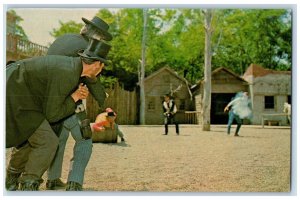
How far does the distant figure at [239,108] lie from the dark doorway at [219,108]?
0.22ft

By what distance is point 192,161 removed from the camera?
7574 mm

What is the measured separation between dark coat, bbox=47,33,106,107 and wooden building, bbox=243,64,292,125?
2.21 metres

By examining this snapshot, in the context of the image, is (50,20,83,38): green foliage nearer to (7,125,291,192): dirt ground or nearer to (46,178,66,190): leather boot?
(7,125,291,192): dirt ground

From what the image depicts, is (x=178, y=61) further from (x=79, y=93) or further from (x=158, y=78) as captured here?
(x=79, y=93)

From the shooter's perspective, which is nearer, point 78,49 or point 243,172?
point 78,49

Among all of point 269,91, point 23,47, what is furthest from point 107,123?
point 269,91

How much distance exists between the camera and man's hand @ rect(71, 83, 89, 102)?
702 cm

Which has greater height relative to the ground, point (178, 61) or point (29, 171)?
point (178, 61)

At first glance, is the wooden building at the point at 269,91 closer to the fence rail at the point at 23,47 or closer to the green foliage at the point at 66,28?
the green foliage at the point at 66,28

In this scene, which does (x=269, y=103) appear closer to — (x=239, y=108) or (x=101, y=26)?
(x=239, y=108)

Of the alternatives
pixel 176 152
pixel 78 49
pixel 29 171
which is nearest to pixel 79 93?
pixel 78 49

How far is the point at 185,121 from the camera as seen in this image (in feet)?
25.9

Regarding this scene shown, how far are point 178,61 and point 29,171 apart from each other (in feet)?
9.00

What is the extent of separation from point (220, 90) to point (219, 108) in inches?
11.1
